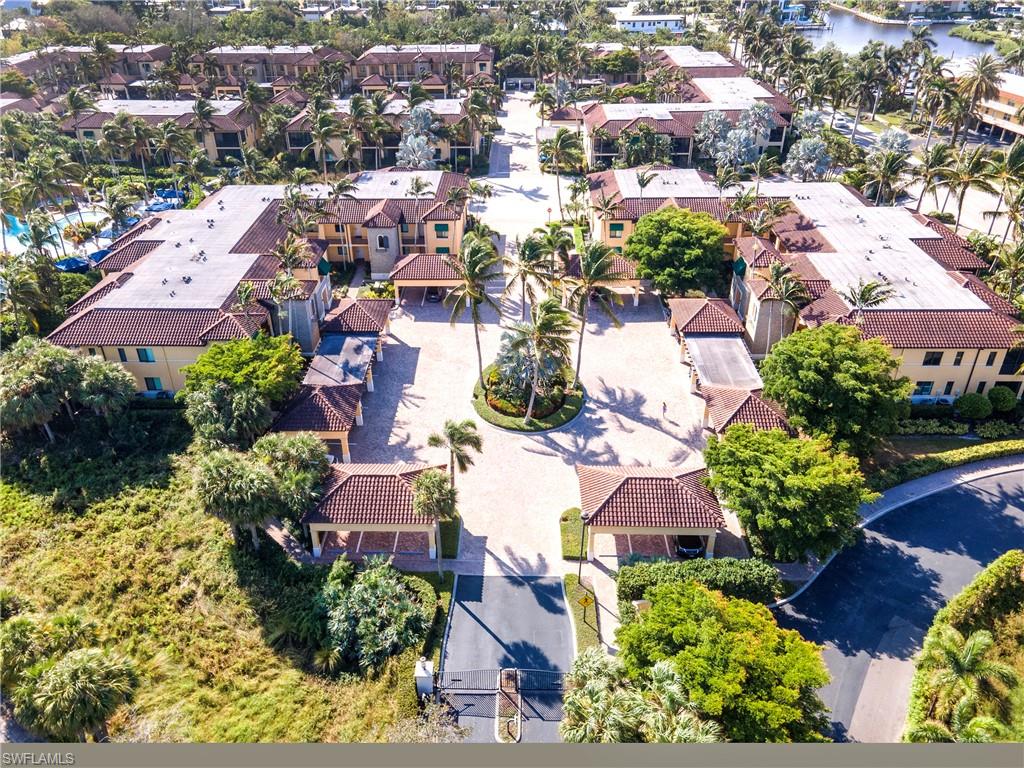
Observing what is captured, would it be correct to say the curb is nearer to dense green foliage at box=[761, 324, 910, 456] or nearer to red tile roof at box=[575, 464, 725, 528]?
dense green foliage at box=[761, 324, 910, 456]

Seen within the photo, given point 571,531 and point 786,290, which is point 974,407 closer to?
point 786,290

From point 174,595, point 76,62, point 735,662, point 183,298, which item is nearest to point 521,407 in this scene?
point 174,595

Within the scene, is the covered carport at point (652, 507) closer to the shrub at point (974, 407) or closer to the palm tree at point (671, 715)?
the palm tree at point (671, 715)

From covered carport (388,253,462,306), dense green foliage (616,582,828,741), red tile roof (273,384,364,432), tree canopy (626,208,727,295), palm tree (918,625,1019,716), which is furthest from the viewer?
covered carport (388,253,462,306)

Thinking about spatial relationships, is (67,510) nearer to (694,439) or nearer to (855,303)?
(694,439)

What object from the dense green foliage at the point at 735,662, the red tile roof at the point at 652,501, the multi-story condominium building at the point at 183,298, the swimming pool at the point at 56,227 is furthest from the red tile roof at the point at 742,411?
the swimming pool at the point at 56,227

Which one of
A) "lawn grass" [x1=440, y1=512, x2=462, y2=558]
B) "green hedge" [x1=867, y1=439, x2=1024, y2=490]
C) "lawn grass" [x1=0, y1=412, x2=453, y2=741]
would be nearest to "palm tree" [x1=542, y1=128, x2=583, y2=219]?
"green hedge" [x1=867, y1=439, x2=1024, y2=490]
